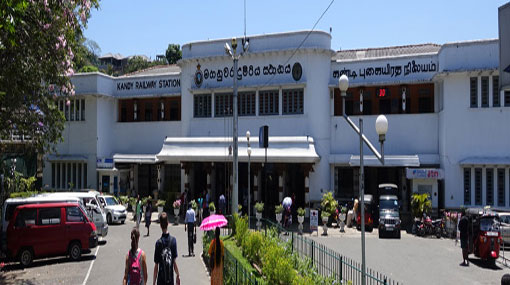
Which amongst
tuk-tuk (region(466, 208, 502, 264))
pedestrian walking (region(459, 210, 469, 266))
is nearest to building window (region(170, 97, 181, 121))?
tuk-tuk (region(466, 208, 502, 264))

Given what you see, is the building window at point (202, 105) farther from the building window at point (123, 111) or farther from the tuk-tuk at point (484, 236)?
the tuk-tuk at point (484, 236)

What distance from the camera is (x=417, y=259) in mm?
16594

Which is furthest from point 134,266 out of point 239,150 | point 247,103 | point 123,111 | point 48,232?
point 123,111

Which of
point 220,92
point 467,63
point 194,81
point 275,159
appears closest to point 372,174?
point 275,159

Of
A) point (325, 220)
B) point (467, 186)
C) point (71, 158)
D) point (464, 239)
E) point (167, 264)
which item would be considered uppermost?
point (71, 158)

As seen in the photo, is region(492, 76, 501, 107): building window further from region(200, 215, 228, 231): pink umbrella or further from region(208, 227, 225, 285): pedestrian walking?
region(208, 227, 225, 285): pedestrian walking

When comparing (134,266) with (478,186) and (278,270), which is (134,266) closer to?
(278,270)

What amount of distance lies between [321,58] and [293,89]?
239 centimetres

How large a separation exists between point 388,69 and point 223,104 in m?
10.0

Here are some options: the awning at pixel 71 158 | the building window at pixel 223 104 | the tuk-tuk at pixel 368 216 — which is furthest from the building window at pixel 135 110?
the tuk-tuk at pixel 368 216

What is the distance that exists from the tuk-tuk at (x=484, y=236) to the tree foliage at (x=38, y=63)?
14.8 meters

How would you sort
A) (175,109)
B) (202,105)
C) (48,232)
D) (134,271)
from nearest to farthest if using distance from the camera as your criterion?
1. (134,271)
2. (48,232)
3. (202,105)
4. (175,109)

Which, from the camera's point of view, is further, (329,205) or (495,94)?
(329,205)

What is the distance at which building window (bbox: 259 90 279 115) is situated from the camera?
2778 cm
